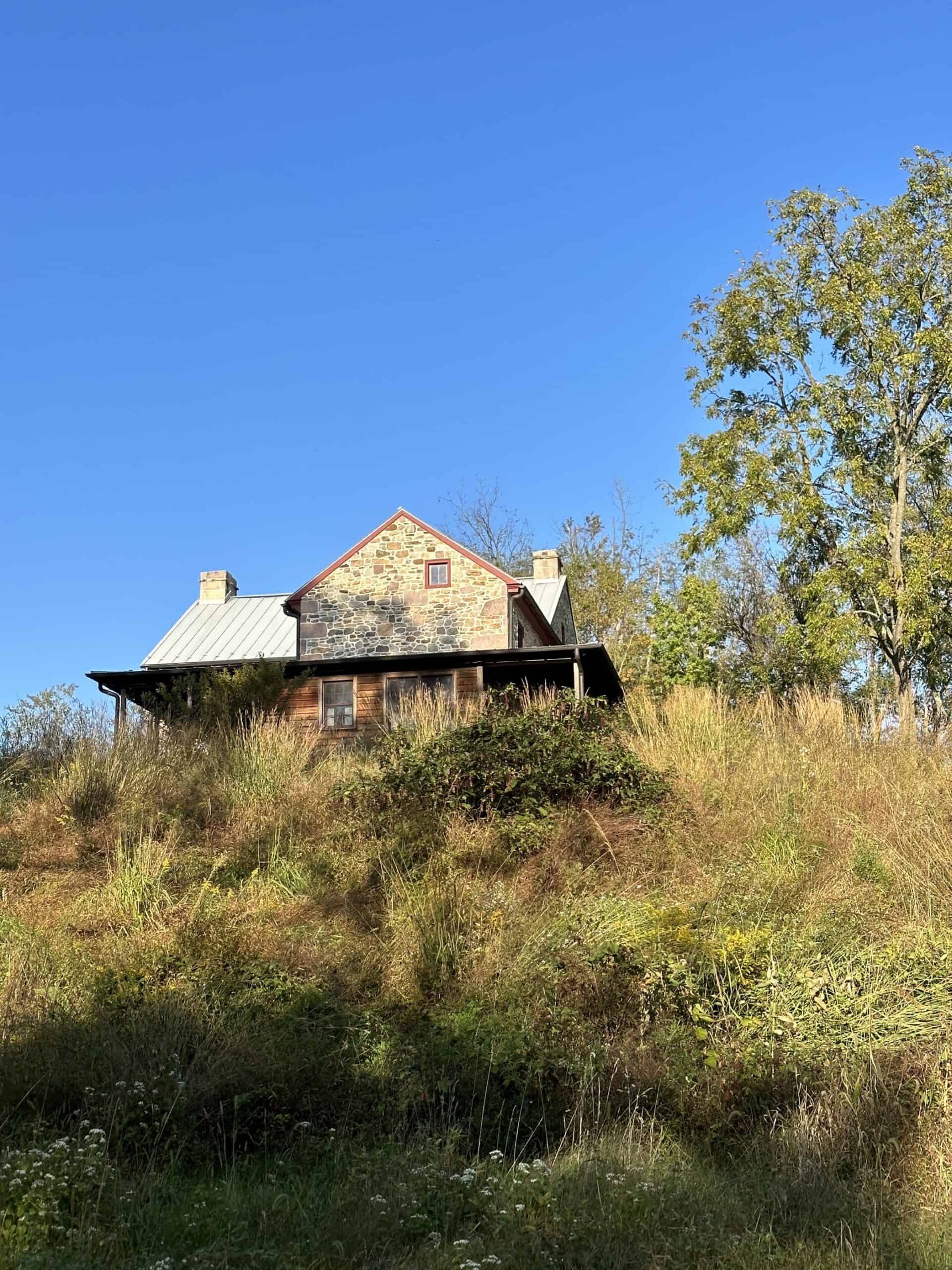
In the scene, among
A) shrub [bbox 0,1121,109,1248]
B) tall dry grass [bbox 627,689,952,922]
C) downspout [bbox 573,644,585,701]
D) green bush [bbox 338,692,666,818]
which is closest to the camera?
shrub [bbox 0,1121,109,1248]

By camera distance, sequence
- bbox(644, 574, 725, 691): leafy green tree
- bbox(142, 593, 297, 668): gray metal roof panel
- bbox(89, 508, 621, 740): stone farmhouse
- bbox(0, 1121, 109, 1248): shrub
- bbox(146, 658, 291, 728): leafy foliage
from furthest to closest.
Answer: bbox(644, 574, 725, 691): leafy green tree < bbox(142, 593, 297, 668): gray metal roof panel < bbox(89, 508, 621, 740): stone farmhouse < bbox(146, 658, 291, 728): leafy foliage < bbox(0, 1121, 109, 1248): shrub

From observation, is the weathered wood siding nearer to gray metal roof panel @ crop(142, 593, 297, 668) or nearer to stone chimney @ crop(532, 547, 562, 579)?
gray metal roof panel @ crop(142, 593, 297, 668)

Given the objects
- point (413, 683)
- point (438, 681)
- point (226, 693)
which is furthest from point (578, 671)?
point (226, 693)

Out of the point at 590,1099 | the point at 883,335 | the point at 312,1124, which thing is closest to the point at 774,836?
the point at 590,1099

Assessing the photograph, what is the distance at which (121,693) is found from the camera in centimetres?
2250

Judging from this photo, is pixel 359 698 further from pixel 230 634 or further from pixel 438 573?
pixel 230 634

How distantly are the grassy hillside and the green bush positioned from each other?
0.11ft

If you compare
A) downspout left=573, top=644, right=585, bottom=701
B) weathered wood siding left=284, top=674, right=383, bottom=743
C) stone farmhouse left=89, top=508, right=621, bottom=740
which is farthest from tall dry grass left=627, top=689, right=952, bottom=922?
weathered wood siding left=284, top=674, right=383, bottom=743

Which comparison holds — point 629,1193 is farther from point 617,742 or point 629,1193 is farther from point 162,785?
point 162,785

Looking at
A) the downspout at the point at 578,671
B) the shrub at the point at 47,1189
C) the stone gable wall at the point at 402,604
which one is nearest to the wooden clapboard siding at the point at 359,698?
the stone gable wall at the point at 402,604

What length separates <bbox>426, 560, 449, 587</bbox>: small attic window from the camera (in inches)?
977

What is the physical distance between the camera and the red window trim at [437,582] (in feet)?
81.3

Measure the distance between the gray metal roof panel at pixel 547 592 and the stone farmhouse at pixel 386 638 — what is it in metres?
0.06

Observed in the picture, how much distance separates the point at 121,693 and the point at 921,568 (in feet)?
49.9
